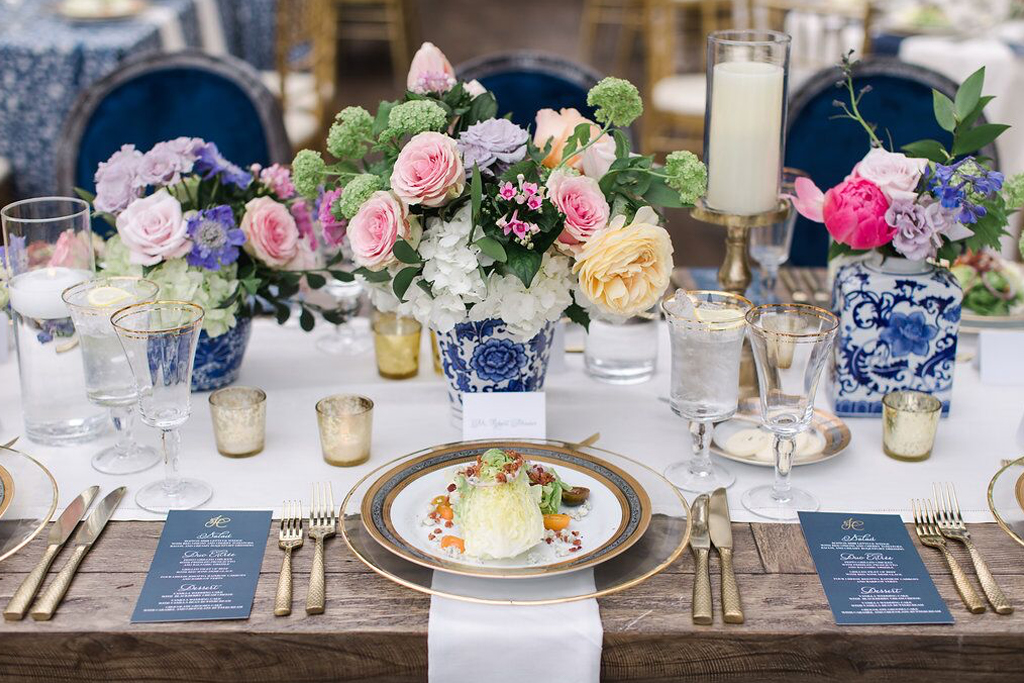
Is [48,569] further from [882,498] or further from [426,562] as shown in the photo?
[882,498]

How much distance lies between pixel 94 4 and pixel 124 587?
3.07 m

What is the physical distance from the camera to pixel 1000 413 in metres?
1.44

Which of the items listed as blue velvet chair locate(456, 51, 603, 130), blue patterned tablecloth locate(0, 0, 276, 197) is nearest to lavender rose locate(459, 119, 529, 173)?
blue velvet chair locate(456, 51, 603, 130)

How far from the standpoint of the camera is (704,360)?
47.0 inches

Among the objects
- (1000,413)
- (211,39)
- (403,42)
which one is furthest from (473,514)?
(403,42)

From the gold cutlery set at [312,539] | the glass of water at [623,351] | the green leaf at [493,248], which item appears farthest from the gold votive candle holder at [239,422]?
the glass of water at [623,351]

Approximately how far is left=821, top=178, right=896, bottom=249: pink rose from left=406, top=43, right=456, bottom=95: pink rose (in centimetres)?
47

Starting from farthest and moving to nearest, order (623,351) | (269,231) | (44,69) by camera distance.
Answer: (44,69) → (623,351) → (269,231)

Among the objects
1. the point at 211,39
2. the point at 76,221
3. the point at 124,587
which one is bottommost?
the point at 124,587

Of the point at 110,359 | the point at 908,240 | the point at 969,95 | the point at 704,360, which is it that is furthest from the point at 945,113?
the point at 110,359

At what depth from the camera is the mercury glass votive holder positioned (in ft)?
4.20

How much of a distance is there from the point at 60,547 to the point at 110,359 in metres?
0.25

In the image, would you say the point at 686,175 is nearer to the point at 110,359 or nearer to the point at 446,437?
the point at 446,437

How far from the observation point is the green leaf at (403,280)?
122 cm
